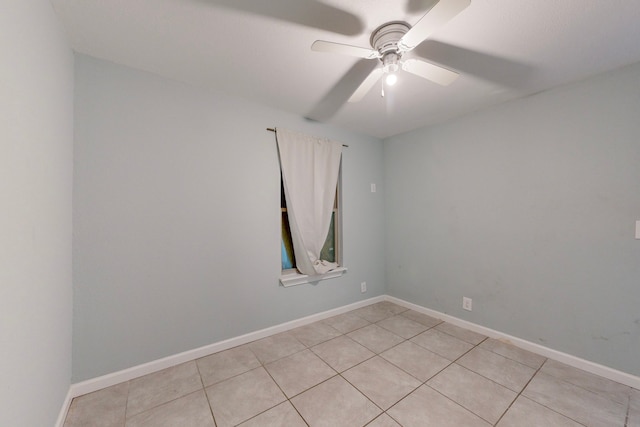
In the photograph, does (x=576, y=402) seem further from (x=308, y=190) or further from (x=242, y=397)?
(x=308, y=190)

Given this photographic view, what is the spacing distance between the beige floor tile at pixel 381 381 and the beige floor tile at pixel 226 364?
81 centimetres

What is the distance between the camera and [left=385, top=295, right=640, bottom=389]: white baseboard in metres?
1.72

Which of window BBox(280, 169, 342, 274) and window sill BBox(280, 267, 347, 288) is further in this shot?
window BBox(280, 169, 342, 274)

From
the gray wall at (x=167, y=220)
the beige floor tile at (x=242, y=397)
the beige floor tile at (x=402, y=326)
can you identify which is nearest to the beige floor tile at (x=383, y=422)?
the beige floor tile at (x=242, y=397)

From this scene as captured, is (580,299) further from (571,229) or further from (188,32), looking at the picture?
(188,32)

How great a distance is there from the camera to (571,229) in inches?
77.4

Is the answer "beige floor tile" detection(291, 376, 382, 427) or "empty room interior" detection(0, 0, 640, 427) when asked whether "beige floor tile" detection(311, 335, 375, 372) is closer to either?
"empty room interior" detection(0, 0, 640, 427)

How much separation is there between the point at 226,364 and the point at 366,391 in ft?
3.77

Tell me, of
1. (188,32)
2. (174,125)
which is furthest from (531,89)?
(174,125)

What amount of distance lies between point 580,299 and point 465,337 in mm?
975

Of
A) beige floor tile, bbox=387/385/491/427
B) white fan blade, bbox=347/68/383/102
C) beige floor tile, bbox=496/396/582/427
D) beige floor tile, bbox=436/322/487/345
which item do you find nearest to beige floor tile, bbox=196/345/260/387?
beige floor tile, bbox=387/385/491/427

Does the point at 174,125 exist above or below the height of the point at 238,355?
above

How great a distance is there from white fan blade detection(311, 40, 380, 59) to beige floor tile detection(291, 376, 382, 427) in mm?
2146

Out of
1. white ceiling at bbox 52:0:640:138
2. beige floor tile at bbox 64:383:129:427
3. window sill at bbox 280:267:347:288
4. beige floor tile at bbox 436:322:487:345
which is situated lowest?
beige floor tile at bbox 436:322:487:345
